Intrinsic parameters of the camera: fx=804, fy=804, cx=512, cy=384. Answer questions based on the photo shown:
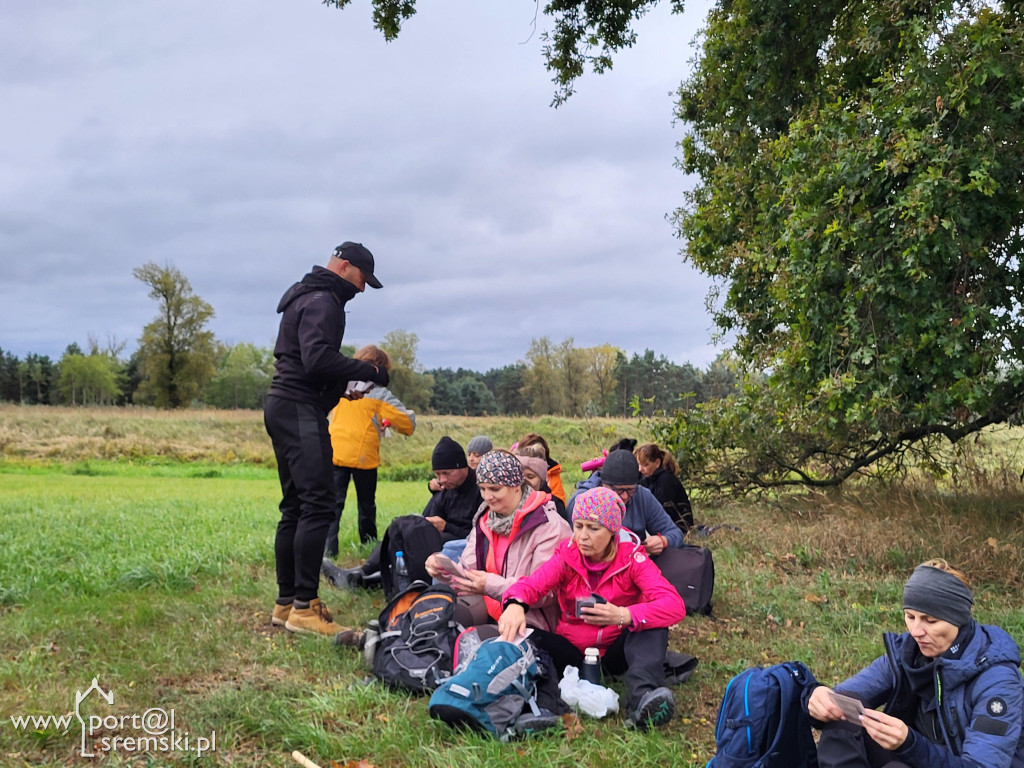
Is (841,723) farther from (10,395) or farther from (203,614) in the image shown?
(10,395)

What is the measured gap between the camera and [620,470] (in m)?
6.21

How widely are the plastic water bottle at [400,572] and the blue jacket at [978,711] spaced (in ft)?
12.5

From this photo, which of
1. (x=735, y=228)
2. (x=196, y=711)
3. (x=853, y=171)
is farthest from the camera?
(x=735, y=228)

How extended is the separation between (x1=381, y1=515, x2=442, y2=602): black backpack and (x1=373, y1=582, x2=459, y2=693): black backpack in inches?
29.3

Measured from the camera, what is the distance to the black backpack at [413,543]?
19.7 feet

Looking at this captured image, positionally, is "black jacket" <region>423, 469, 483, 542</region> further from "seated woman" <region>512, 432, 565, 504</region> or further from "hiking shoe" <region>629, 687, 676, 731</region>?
"hiking shoe" <region>629, 687, 676, 731</region>

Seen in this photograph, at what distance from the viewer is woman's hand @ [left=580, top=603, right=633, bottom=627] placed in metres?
4.35

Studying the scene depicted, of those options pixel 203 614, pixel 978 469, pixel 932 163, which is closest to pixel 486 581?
pixel 203 614

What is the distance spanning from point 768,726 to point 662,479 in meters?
5.28

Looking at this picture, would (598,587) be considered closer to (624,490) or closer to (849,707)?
(624,490)

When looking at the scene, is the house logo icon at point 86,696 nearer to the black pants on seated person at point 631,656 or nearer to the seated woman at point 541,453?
the black pants on seated person at point 631,656

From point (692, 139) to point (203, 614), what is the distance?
10422 millimetres

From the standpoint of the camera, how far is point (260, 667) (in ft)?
16.1


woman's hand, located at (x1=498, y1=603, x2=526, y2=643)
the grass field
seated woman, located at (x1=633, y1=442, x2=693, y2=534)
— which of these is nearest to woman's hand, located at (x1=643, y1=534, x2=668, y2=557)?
the grass field
